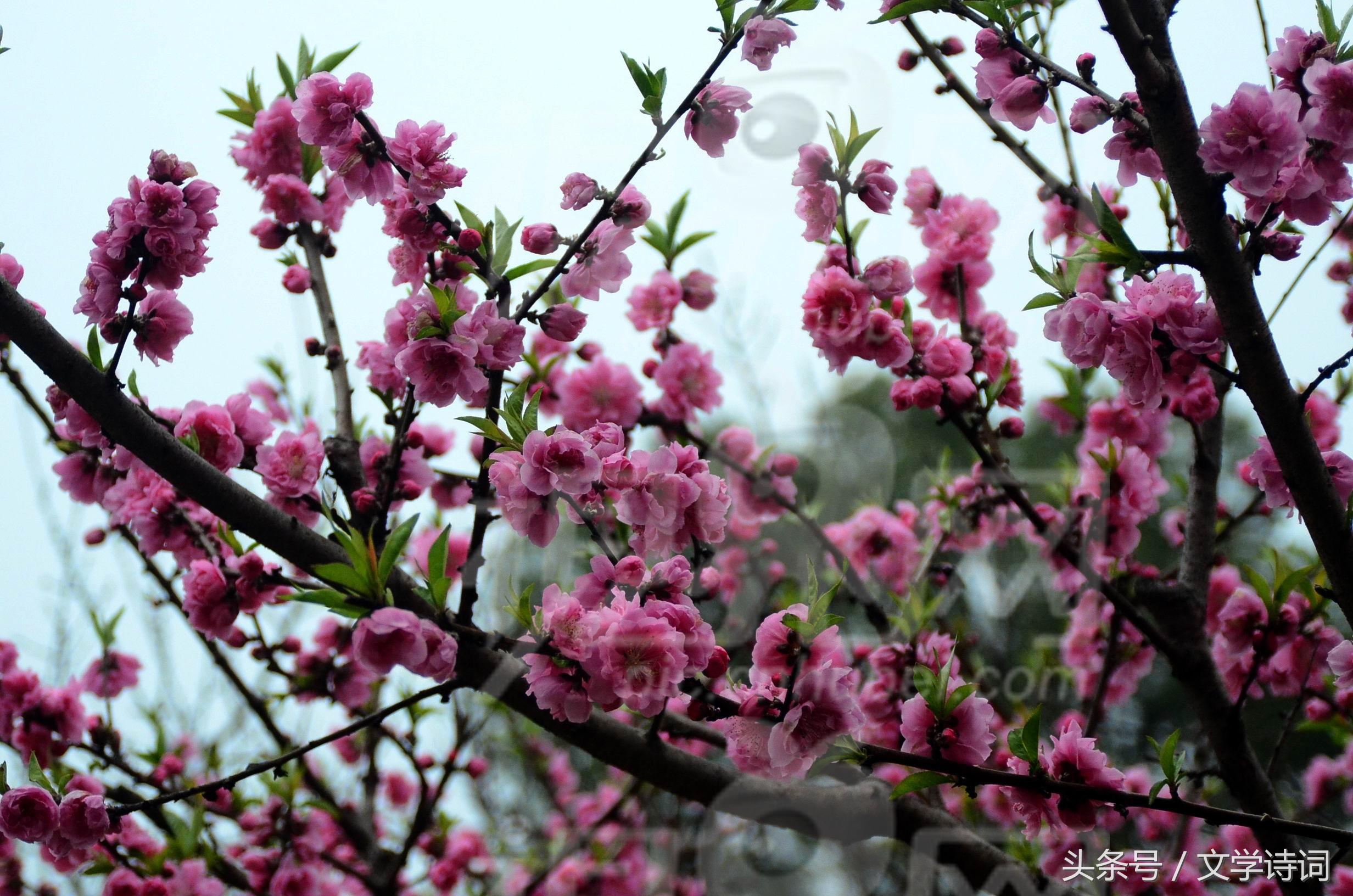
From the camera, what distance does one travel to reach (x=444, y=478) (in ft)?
7.07

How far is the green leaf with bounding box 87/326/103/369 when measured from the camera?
1.31m

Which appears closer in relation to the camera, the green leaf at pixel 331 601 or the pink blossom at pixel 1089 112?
the green leaf at pixel 331 601

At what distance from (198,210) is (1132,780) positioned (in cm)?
278

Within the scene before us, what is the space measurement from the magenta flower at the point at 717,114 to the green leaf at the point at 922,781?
911 millimetres

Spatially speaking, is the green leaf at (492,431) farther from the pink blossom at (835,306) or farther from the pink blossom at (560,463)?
the pink blossom at (835,306)

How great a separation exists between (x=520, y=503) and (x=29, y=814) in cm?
84

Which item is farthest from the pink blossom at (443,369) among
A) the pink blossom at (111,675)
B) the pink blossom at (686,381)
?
the pink blossom at (111,675)

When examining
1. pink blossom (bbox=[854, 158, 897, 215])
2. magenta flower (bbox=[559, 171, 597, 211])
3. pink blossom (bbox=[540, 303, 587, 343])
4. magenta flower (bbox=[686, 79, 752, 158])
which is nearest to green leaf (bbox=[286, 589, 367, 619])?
pink blossom (bbox=[540, 303, 587, 343])

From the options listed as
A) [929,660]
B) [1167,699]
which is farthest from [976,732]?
[1167,699]

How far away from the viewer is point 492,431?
122cm

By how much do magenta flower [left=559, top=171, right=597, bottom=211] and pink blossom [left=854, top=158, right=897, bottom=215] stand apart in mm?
509

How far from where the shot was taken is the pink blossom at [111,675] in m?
2.37

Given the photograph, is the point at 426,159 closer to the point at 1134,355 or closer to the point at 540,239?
the point at 540,239

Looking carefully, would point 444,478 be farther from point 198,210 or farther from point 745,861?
point 745,861
